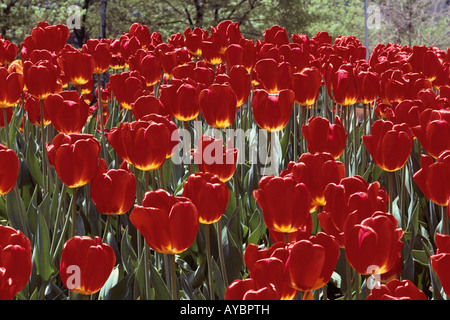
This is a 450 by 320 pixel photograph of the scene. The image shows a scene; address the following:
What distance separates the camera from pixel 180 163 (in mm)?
2564

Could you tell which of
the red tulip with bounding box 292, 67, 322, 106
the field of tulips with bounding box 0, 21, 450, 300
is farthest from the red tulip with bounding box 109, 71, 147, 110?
the red tulip with bounding box 292, 67, 322, 106

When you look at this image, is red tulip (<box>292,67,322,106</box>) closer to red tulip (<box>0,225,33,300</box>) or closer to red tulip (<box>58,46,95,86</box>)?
red tulip (<box>58,46,95,86</box>)

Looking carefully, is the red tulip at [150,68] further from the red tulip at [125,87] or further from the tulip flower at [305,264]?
the tulip flower at [305,264]

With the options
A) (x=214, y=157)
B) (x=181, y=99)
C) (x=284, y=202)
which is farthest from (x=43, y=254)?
(x=284, y=202)

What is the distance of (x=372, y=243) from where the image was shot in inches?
42.0

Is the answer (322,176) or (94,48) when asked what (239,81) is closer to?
(322,176)

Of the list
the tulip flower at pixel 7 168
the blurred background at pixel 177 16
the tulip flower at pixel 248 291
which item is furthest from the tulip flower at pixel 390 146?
the blurred background at pixel 177 16

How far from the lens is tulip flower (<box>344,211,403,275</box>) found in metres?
1.07

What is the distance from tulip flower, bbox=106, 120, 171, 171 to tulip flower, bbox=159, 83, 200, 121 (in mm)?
481

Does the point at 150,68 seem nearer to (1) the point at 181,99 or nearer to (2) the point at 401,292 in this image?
(1) the point at 181,99

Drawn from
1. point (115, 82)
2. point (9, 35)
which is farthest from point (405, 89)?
point (9, 35)

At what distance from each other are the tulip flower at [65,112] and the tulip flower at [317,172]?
2.97ft
